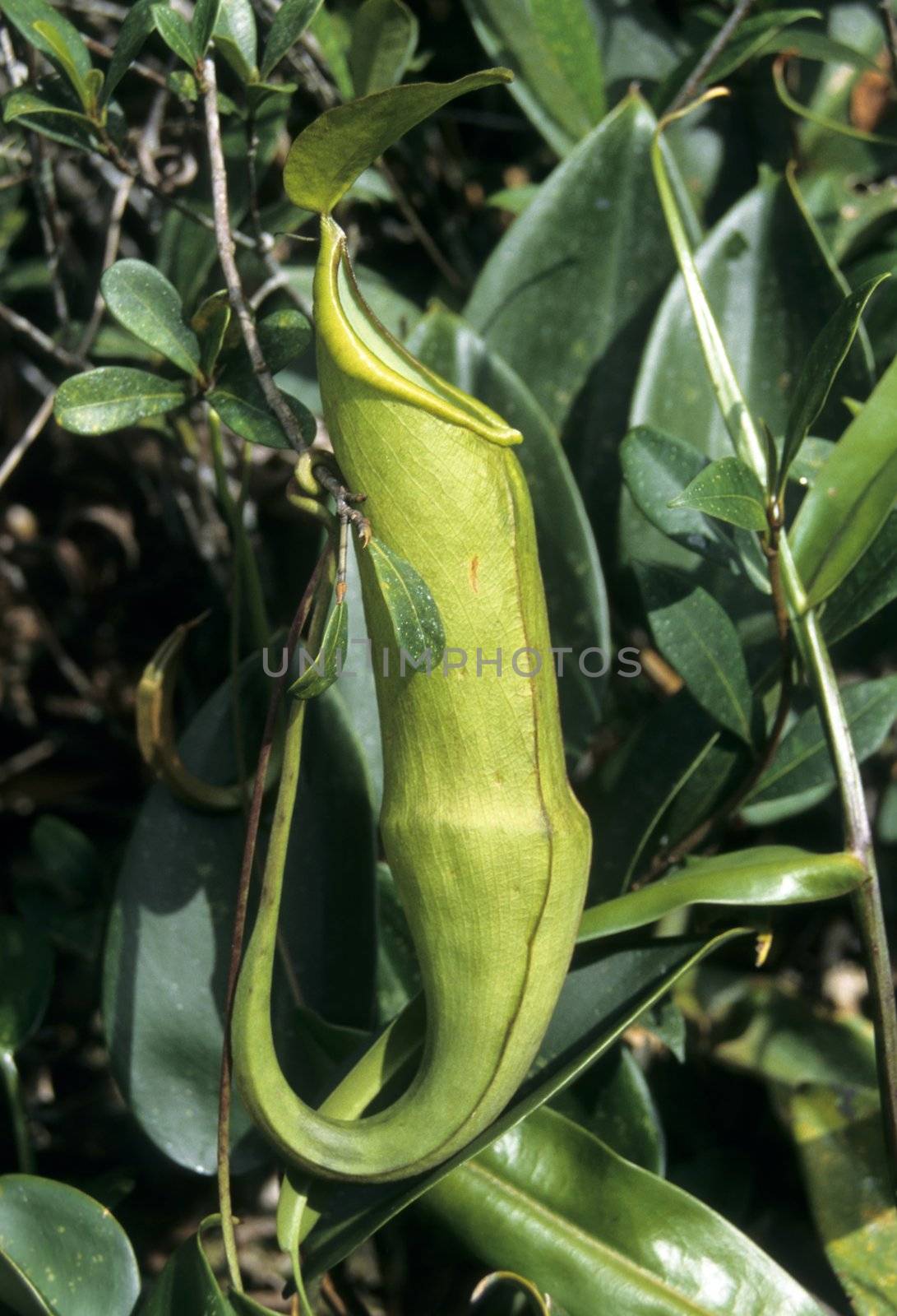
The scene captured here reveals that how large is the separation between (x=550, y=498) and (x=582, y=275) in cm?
21

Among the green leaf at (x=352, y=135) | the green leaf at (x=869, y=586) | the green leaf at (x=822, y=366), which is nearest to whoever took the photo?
the green leaf at (x=352, y=135)

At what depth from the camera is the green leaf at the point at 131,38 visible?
62 centimetres

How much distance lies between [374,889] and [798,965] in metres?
0.53

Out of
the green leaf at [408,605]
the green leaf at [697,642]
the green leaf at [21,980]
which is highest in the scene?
the green leaf at [408,605]

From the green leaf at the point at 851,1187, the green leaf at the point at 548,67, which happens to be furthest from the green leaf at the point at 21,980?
the green leaf at the point at 548,67

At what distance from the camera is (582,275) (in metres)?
0.89

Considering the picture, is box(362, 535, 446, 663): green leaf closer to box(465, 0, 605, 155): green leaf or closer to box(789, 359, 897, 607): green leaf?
box(789, 359, 897, 607): green leaf

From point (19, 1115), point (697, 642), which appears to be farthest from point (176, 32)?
point (19, 1115)

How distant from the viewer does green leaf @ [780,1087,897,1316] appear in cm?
72

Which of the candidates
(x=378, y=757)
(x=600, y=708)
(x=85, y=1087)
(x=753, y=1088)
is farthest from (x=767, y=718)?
(x=85, y=1087)

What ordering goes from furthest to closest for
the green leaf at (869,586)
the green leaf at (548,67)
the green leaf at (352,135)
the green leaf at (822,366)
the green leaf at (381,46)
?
the green leaf at (548,67), the green leaf at (381,46), the green leaf at (869,586), the green leaf at (822,366), the green leaf at (352,135)

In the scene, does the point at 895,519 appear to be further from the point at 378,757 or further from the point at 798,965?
the point at 798,965

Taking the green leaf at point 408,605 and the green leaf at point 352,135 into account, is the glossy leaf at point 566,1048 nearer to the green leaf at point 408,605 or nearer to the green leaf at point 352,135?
the green leaf at point 408,605

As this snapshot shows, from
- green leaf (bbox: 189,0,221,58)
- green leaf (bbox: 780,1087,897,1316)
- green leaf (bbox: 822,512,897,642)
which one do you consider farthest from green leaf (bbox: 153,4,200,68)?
green leaf (bbox: 780,1087,897,1316)
